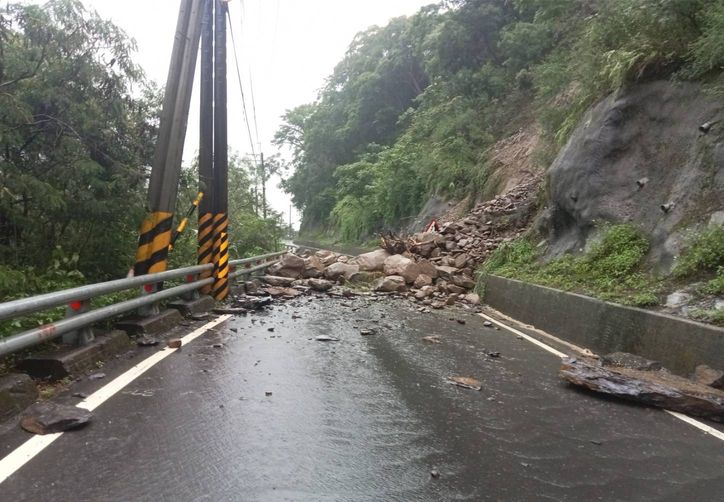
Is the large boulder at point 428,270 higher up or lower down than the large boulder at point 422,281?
higher up

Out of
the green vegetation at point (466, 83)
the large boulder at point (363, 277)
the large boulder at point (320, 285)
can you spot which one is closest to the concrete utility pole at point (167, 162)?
the large boulder at point (320, 285)

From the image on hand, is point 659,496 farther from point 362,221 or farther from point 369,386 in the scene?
point 362,221

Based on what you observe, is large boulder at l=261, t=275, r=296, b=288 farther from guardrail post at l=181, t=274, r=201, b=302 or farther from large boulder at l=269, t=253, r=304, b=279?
guardrail post at l=181, t=274, r=201, b=302

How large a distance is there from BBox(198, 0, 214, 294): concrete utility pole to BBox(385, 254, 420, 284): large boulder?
5.55 metres

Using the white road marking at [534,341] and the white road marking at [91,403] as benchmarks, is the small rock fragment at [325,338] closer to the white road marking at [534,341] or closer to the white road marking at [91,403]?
the white road marking at [91,403]

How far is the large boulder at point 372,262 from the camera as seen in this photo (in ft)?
52.7

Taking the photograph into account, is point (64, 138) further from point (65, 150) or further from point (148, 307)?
point (148, 307)

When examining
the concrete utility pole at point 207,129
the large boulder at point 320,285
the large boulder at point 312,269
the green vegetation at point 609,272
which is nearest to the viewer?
the green vegetation at point 609,272

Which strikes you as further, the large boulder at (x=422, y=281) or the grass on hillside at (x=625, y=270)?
the large boulder at (x=422, y=281)

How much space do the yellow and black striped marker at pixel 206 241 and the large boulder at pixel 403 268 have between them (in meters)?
5.51

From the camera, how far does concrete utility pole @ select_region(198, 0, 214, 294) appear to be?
1097 centimetres

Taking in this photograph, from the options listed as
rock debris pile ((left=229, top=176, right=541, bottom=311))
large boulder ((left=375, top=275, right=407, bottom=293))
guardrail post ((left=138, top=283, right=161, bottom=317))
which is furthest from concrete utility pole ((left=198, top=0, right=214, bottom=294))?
large boulder ((left=375, top=275, right=407, bottom=293))

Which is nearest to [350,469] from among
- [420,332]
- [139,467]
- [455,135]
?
[139,467]

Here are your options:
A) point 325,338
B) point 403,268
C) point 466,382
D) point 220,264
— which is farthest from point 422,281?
point 466,382
